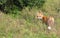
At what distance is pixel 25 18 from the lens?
12844 millimetres

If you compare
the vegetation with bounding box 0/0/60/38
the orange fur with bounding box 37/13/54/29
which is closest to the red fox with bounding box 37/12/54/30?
the orange fur with bounding box 37/13/54/29

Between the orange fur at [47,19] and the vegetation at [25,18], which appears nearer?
the vegetation at [25,18]

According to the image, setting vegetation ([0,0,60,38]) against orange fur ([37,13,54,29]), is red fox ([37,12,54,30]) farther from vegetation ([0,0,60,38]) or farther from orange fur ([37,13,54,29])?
vegetation ([0,0,60,38])

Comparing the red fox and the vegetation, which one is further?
the red fox

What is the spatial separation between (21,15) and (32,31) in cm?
191

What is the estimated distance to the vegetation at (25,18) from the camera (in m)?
11.0

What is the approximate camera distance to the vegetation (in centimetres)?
1099

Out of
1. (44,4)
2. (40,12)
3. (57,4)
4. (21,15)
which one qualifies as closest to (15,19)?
(21,15)

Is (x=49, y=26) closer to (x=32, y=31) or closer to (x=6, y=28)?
(x=32, y=31)

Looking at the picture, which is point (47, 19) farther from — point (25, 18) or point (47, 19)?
point (25, 18)

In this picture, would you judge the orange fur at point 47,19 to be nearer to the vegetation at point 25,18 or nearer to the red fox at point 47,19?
the red fox at point 47,19

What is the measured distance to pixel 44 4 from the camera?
47.5 ft

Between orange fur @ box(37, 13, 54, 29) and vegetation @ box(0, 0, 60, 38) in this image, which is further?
orange fur @ box(37, 13, 54, 29)

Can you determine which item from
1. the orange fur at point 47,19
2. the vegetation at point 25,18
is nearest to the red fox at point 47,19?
the orange fur at point 47,19
